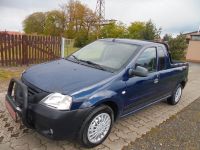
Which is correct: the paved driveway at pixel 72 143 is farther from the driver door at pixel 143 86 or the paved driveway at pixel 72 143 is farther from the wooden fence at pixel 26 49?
the wooden fence at pixel 26 49

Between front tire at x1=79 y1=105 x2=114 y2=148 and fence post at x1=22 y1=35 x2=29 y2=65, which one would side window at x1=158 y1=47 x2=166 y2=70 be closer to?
front tire at x1=79 y1=105 x2=114 y2=148

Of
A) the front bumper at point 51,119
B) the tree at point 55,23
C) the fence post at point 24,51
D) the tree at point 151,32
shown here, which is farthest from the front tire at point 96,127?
the tree at point 55,23

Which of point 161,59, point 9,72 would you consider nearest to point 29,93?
point 161,59

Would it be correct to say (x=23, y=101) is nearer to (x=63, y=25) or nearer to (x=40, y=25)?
(x=63, y=25)

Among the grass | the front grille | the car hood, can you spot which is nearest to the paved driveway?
the front grille

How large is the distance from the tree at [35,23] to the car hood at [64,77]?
50.1m

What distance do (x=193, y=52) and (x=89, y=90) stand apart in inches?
857

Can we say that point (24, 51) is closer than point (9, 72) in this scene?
No

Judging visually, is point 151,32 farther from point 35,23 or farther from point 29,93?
point 35,23

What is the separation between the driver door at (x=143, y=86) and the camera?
391 cm

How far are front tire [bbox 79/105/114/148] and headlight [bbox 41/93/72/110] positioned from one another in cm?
40

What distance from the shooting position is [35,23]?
5272 centimetres

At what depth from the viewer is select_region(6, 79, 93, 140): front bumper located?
291cm

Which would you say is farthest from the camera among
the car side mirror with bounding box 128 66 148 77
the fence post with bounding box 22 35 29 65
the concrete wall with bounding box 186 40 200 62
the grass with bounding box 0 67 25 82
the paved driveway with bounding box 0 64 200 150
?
the concrete wall with bounding box 186 40 200 62
